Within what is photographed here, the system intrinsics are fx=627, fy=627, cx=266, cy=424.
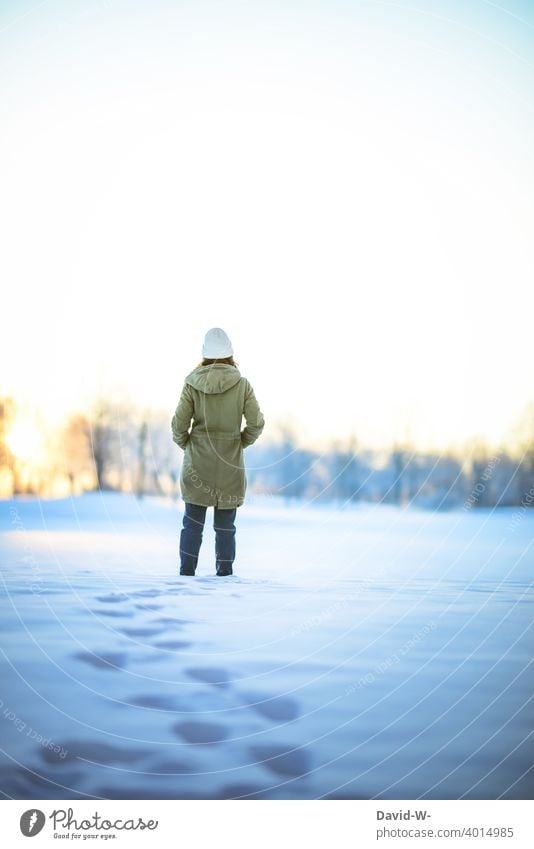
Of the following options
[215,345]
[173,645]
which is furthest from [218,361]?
[173,645]

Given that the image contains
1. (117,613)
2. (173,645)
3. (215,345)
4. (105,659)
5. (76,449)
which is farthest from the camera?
(76,449)

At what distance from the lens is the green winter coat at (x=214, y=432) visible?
4926mm

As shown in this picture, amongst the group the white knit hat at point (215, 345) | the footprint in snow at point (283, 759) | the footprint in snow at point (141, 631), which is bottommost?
the footprint in snow at point (283, 759)

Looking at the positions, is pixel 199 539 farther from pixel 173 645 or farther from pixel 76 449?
pixel 76 449

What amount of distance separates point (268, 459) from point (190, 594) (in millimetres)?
16243

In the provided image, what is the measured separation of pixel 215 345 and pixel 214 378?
0.96 feet

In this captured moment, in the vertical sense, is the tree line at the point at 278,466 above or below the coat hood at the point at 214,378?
below

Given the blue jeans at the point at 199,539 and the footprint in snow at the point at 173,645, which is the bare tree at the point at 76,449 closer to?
the blue jeans at the point at 199,539

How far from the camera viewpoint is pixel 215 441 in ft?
16.4

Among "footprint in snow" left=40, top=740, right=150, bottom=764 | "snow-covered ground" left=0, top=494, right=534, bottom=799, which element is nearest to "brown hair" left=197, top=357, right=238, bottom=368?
"snow-covered ground" left=0, top=494, right=534, bottom=799

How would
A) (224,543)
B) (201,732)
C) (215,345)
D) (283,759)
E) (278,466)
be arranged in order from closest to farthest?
(283,759) < (201,732) < (224,543) < (215,345) < (278,466)

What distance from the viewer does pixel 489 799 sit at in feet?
7.54

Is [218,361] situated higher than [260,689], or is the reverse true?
[218,361]

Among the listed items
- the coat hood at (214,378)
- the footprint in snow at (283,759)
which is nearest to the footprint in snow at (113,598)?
the footprint in snow at (283,759)
